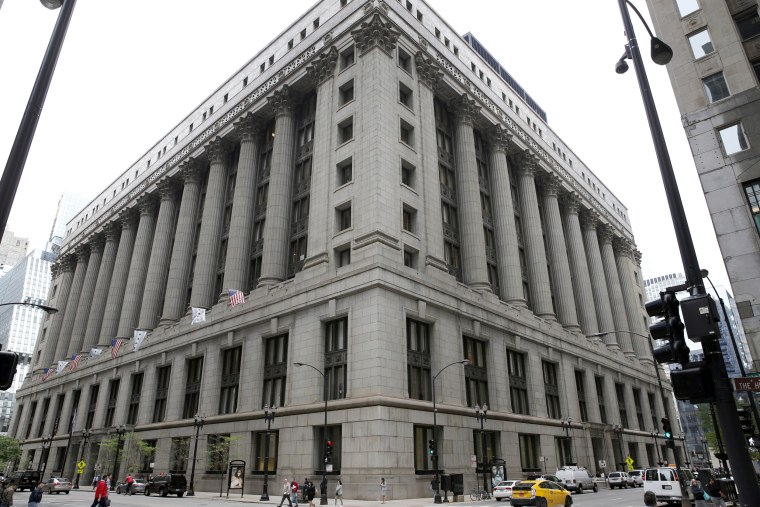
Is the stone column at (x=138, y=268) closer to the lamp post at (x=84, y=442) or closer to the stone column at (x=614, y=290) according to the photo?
the lamp post at (x=84, y=442)

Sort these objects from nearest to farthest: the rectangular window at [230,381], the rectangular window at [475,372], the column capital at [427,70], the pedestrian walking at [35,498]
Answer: the pedestrian walking at [35,498] < the rectangular window at [475,372] < the rectangular window at [230,381] < the column capital at [427,70]

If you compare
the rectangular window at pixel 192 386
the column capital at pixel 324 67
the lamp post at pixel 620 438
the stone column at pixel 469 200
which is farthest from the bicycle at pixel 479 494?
the column capital at pixel 324 67

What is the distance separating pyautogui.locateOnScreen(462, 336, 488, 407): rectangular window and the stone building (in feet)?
0.98

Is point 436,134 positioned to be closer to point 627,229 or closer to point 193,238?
point 193,238

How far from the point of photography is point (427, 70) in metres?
54.2

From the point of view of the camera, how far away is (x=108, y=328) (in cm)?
7362

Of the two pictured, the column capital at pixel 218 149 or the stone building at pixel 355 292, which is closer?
the stone building at pixel 355 292

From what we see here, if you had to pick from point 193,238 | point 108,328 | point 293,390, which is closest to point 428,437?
point 293,390

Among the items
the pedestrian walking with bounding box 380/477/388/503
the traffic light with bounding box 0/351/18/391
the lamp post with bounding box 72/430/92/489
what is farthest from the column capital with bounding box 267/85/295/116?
the traffic light with bounding box 0/351/18/391

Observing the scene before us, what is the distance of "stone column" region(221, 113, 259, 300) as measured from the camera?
54.6 meters

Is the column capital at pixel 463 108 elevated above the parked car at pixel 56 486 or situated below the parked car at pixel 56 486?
above

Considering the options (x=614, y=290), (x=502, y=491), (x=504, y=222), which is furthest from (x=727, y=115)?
(x=614, y=290)

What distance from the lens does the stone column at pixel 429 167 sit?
46844mm

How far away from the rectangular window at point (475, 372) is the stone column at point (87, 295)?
64152mm
